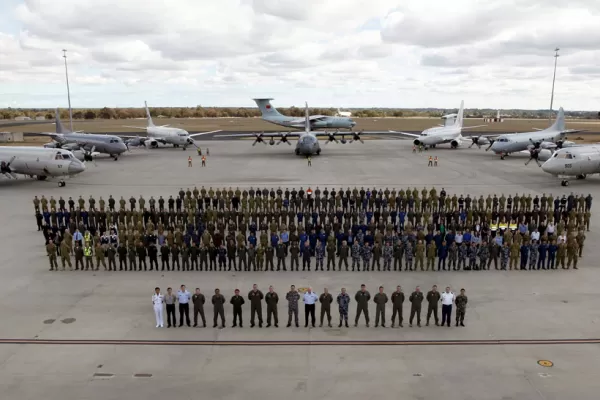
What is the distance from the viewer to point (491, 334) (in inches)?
418

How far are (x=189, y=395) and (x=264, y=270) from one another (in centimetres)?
687

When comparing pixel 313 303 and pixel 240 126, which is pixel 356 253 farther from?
pixel 240 126

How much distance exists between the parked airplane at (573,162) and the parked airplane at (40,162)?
99.7 ft

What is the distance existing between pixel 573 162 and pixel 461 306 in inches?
871

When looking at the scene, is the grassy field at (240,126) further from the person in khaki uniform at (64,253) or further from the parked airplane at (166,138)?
the person in khaki uniform at (64,253)

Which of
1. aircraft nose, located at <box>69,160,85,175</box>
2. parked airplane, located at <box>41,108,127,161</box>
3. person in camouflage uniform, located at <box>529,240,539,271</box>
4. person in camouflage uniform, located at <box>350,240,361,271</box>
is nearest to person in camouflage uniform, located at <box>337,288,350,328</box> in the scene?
person in camouflage uniform, located at <box>350,240,361,271</box>

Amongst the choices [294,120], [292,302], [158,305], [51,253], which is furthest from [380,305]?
[294,120]

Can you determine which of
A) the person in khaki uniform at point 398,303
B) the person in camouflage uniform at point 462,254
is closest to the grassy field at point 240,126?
the person in camouflage uniform at point 462,254

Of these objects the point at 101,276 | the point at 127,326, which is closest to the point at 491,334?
the point at 127,326

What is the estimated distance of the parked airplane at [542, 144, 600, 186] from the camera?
27939 mm

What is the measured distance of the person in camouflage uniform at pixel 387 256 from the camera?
48.0ft

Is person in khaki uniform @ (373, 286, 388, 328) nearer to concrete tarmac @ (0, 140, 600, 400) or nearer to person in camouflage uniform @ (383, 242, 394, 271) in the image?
concrete tarmac @ (0, 140, 600, 400)

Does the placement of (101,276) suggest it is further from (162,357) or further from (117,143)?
(117,143)

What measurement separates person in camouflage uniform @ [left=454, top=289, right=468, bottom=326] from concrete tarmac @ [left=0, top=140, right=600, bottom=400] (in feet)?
0.89
